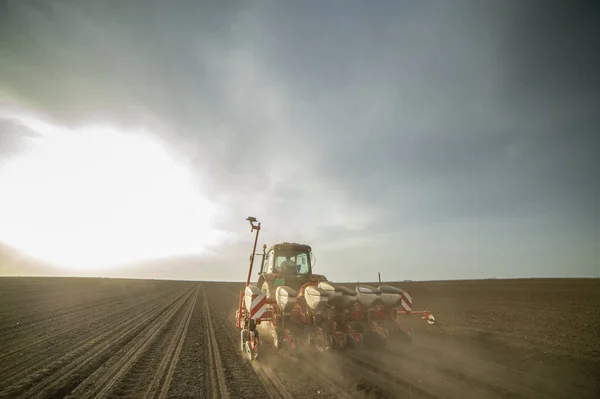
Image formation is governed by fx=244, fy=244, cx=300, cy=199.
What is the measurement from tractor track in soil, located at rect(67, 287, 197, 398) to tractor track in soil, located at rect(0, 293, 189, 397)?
0.28m

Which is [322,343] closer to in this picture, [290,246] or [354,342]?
[354,342]

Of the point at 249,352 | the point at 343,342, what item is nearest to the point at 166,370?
the point at 249,352

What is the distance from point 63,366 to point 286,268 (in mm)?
6152

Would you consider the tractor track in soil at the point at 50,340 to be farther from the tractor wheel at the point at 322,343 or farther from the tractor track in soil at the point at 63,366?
the tractor wheel at the point at 322,343

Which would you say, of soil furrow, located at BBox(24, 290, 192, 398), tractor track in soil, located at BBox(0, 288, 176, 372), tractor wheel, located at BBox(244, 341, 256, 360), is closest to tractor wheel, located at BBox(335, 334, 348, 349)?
tractor wheel, located at BBox(244, 341, 256, 360)

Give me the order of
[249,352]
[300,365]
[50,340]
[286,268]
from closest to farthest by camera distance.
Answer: [300,365], [249,352], [50,340], [286,268]

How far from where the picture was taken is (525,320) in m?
10.5

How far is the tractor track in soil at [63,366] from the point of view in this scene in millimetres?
4438

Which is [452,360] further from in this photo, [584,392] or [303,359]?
[303,359]

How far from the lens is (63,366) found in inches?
218

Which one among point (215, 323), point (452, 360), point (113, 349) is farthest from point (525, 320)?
point (113, 349)

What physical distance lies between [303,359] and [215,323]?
269 inches

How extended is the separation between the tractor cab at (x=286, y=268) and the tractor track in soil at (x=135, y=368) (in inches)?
128

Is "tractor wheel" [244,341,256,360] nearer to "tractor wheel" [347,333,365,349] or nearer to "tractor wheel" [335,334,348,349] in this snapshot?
"tractor wheel" [335,334,348,349]
